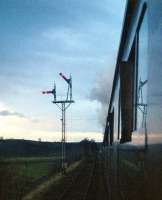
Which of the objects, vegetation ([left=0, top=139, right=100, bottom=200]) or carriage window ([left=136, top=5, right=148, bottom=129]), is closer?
carriage window ([left=136, top=5, right=148, bottom=129])

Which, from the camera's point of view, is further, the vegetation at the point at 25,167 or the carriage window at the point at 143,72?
the vegetation at the point at 25,167

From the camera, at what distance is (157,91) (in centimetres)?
280

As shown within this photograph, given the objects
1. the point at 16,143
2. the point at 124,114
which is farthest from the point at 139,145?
the point at 16,143

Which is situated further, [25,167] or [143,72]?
[25,167]

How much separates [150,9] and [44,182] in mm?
32771

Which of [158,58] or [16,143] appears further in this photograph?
[16,143]

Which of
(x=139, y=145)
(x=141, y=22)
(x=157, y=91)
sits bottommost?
(x=139, y=145)

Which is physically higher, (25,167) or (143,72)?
(143,72)

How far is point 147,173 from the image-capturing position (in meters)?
3.20

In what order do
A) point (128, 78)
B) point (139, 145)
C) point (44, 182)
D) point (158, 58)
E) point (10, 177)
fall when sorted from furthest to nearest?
1. point (44, 182)
2. point (10, 177)
3. point (128, 78)
4. point (139, 145)
5. point (158, 58)

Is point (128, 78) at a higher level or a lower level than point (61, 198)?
higher

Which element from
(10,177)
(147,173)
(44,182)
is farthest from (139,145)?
(44,182)

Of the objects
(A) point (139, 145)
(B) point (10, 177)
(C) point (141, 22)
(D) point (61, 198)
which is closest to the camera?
(A) point (139, 145)

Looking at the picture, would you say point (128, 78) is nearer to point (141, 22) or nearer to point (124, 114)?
point (124, 114)
